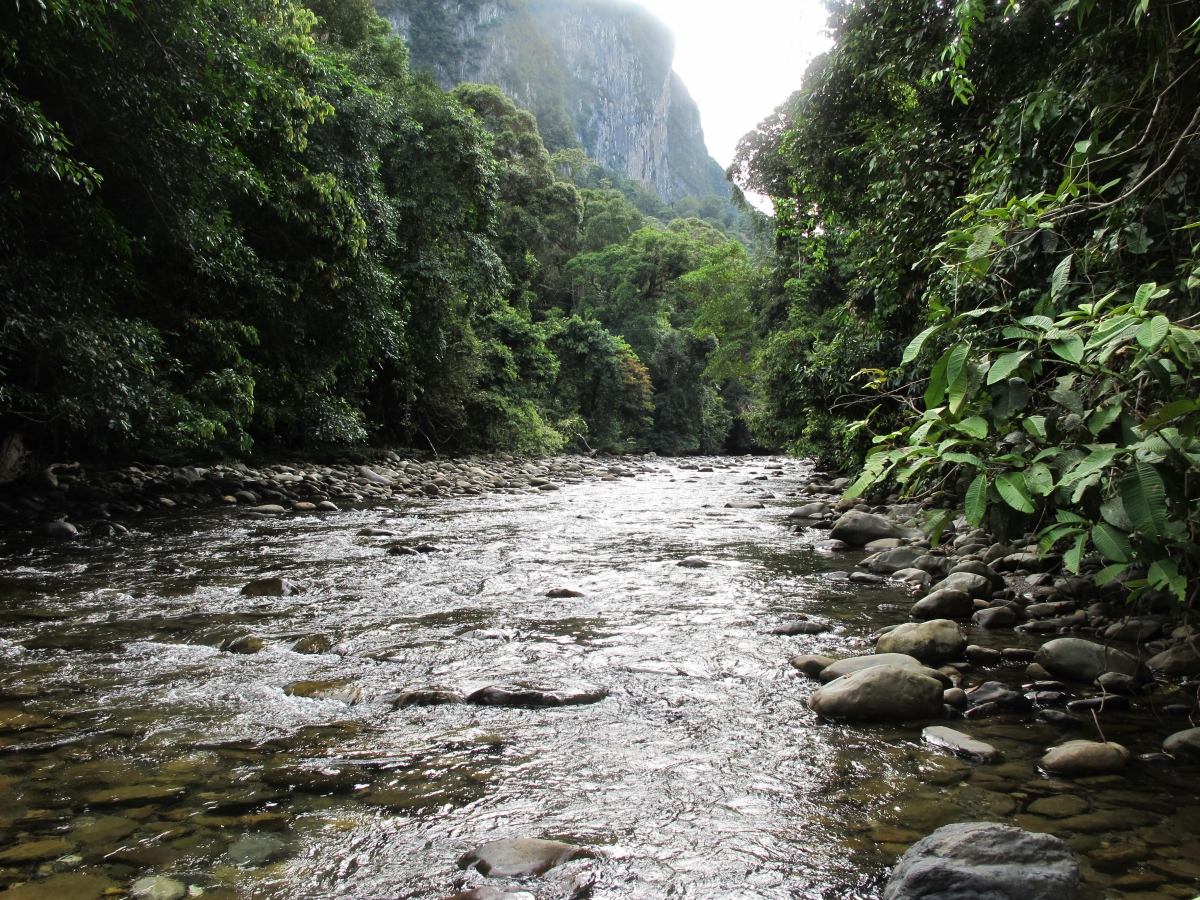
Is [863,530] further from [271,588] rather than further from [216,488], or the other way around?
[216,488]

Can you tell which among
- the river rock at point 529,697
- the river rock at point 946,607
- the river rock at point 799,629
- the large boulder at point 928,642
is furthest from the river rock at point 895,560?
the river rock at point 529,697

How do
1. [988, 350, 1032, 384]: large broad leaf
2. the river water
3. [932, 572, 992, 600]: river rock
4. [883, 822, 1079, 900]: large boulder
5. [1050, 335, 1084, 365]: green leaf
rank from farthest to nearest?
[932, 572, 992, 600]: river rock, [988, 350, 1032, 384]: large broad leaf, [1050, 335, 1084, 365]: green leaf, the river water, [883, 822, 1079, 900]: large boulder

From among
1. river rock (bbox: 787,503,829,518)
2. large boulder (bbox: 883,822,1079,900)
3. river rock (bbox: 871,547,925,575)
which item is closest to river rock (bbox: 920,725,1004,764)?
large boulder (bbox: 883,822,1079,900)

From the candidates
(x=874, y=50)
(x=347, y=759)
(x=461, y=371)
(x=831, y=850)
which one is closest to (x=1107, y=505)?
(x=831, y=850)

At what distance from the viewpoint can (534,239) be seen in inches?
1221

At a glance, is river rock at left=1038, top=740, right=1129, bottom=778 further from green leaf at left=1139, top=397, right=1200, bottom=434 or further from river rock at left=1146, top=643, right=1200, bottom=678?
green leaf at left=1139, top=397, right=1200, bottom=434

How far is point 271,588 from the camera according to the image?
5.15 metres

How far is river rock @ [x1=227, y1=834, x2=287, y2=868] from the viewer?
Answer: 1860 mm

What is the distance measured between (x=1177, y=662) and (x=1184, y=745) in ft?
2.89

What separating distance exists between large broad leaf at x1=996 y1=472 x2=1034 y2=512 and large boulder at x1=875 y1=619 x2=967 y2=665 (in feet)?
5.21

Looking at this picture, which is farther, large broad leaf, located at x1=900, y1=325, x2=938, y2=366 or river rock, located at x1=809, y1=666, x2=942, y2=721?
river rock, located at x1=809, y1=666, x2=942, y2=721

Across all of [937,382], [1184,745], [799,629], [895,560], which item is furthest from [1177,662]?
[895,560]

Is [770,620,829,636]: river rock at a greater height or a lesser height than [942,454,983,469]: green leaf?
lesser

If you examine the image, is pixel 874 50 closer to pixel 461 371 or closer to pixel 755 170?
pixel 755 170
